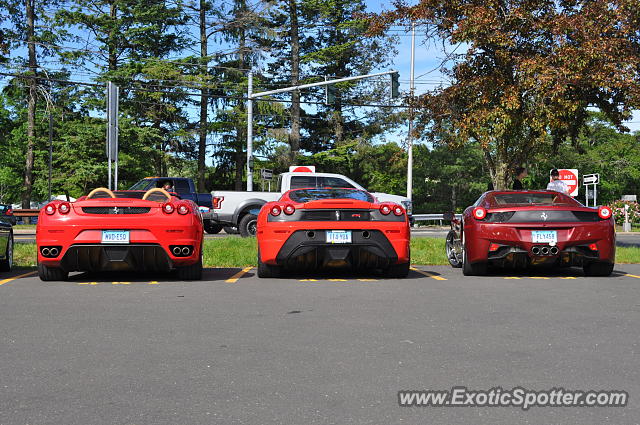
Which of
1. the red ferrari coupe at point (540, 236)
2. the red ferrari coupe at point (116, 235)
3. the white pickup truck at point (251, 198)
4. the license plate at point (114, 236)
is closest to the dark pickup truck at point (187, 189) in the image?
the white pickup truck at point (251, 198)

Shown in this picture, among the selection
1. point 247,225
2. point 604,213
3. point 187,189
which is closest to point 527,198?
point 604,213

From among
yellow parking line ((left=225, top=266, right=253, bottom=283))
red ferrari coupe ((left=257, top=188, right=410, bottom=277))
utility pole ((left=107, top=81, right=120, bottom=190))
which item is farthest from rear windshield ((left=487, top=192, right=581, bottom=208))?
utility pole ((left=107, top=81, right=120, bottom=190))

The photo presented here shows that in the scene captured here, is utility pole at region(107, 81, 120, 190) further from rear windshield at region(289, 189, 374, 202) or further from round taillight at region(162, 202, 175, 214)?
round taillight at region(162, 202, 175, 214)

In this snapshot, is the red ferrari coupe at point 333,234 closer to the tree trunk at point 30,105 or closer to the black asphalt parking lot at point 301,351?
the black asphalt parking lot at point 301,351

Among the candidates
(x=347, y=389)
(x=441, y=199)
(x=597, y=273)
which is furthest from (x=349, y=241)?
(x=441, y=199)

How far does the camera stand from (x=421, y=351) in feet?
17.3

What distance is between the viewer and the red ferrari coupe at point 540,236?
33.3ft

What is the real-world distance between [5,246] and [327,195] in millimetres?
4879

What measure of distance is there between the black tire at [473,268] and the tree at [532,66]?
22.0 feet

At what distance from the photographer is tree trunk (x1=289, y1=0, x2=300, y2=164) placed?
42.7 metres

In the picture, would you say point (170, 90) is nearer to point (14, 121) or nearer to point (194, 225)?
point (14, 121)

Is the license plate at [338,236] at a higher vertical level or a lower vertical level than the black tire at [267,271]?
higher

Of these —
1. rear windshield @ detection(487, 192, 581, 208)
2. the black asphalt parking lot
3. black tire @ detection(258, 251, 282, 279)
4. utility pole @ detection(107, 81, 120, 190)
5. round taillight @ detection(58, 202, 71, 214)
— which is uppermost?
utility pole @ detection(107, 81, 120, 190)

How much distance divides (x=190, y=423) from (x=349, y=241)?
6.27 meters
